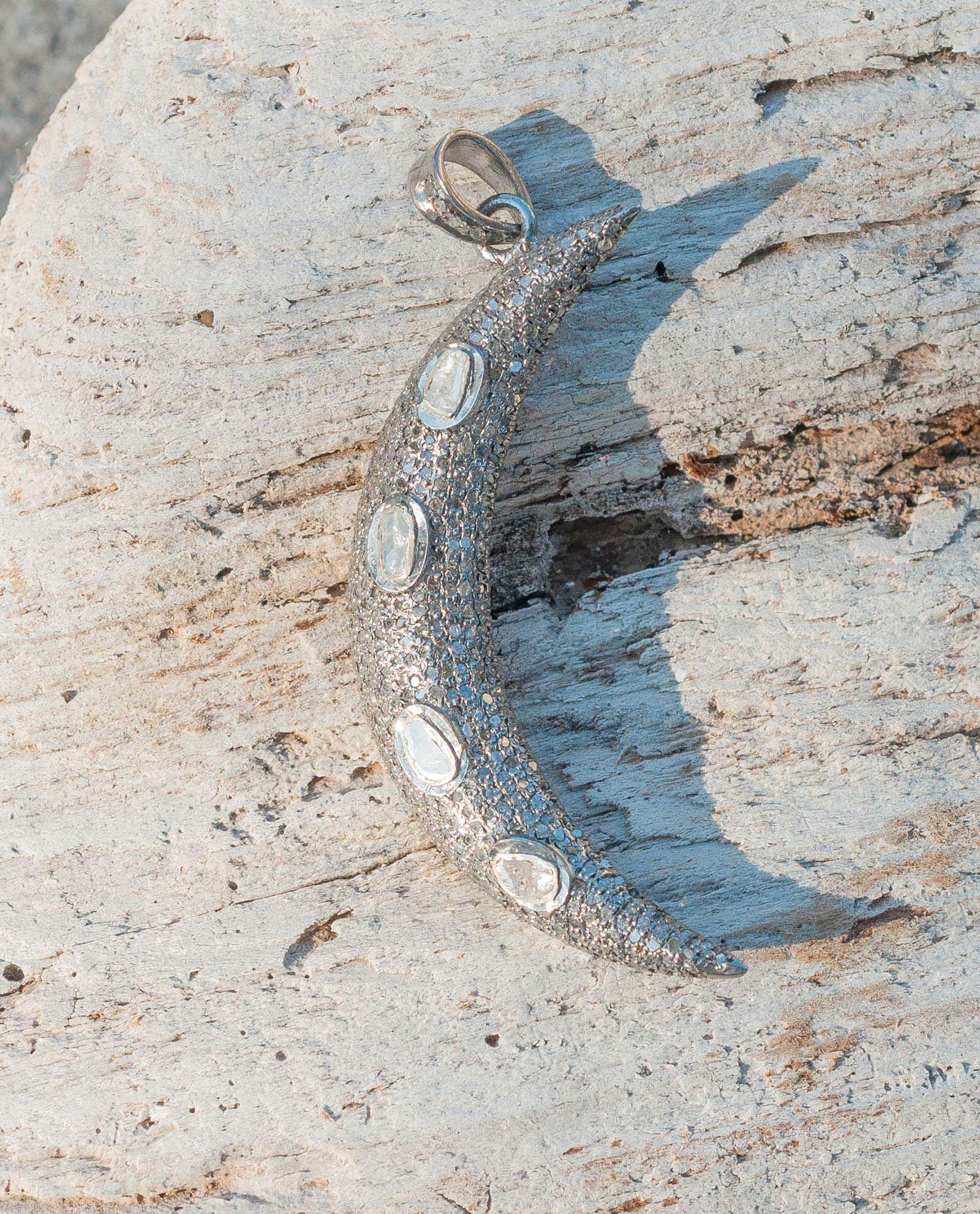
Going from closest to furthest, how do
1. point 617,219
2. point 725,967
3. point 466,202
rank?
1. point 725,967
2. point 617,219
3. point 466,202

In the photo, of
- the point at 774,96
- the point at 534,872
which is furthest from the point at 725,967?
the point at 774,96

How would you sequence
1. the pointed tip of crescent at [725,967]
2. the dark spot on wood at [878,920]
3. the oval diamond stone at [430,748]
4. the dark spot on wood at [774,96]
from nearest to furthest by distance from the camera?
the pointed tip of crescent at [725,967] < the oval diamond stone at [430,748] < the dark spot on wood at [878,920] < the dark spot on wood at [774,96]

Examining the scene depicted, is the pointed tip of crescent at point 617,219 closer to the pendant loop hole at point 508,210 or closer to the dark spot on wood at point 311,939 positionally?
the pendant loop hole at point 508,210

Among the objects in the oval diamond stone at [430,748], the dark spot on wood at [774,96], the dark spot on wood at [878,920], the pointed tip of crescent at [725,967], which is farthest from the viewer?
the dark spot on wood at [774,96]

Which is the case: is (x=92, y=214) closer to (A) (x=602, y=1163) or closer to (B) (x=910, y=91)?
(B) (x=910, y=91)

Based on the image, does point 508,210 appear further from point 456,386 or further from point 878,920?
point 878,920

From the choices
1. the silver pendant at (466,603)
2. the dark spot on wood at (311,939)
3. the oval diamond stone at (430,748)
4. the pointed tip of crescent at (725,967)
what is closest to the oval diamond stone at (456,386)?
the silver pendant at (466,603)
